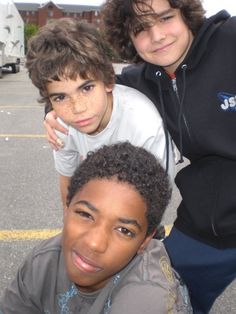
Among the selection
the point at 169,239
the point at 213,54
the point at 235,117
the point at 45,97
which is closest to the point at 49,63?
the point at 45,97

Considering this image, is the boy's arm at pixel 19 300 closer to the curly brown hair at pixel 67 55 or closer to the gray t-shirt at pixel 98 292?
the gray t-shirt at pixel 98 292

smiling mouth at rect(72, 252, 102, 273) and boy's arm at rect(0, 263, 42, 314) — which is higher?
smiling mouth at rect(72, 252, 102, 273)

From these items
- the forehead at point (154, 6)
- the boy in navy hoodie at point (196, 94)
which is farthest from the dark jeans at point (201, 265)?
the forehead at point (154, 6)

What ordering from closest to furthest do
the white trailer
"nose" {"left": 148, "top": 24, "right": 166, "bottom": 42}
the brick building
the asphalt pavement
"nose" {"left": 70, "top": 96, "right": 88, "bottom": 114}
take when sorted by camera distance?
1. "nose" {"left": 148, "top": 24, "right": 166, "bottom": 42}
2. "nose" {"left": 70, "top": 96, "right": 88, "bottom": 114}
3. the asphalt pavement
4. the white trailer
5. the brick building

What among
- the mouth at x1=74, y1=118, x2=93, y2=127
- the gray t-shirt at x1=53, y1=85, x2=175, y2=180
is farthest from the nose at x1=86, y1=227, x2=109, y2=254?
the mouth at x1=74, y1=118, x2=93, y2=127

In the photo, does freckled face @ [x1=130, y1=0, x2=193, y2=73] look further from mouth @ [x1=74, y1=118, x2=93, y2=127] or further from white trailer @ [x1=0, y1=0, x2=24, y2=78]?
white trailer @ [x1=0, y1=0, x2=24, y2=78]

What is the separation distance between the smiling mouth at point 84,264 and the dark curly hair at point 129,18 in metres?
1.04

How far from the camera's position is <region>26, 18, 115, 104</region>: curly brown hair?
6.93ft

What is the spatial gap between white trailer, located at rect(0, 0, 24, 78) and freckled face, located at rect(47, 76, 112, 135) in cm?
1561

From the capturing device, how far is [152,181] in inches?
68.6

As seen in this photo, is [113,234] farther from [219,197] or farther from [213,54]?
[213,54]

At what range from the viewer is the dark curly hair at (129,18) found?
6.48ft

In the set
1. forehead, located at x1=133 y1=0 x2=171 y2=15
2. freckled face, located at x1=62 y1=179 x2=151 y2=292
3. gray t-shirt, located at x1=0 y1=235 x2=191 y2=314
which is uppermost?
forehead, located at x1=133 y1=0 x2=171 y2=15

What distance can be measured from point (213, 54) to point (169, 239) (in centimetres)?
100
